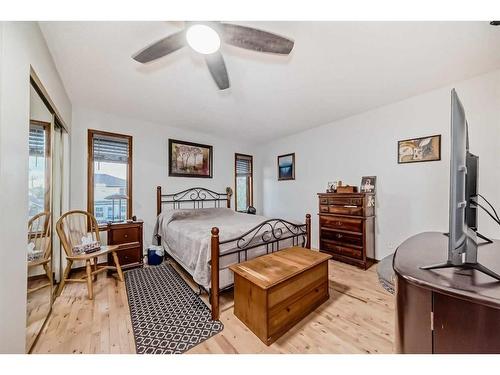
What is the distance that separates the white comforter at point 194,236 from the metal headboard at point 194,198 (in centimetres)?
41

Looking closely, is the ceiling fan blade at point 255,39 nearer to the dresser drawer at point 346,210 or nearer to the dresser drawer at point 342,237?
the dresser drawer at point 346,210

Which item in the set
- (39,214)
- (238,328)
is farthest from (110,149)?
(238,328)

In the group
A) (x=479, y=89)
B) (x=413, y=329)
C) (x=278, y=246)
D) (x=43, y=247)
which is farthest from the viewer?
(x=278, y=246)

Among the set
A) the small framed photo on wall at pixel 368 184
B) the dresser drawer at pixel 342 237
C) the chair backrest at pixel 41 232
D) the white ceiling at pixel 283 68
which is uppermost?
the white ceiling at pixel 283 68

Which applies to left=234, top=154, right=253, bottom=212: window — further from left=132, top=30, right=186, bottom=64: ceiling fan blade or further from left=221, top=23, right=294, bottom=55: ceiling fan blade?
left=221, top=23, right=294, bottom=55: ceiling fan blade

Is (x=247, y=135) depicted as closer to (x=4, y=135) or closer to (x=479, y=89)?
(x=479, y=89)

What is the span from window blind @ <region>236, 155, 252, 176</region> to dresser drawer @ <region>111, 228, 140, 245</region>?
270 centimetres

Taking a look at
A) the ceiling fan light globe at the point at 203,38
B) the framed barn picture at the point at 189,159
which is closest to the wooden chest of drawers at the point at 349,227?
the framed barn picture at the point at 189,159

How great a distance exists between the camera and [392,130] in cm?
308

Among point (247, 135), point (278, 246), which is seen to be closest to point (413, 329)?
point (278, 246)

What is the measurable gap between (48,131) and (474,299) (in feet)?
10.2

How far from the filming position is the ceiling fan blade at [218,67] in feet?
5.53

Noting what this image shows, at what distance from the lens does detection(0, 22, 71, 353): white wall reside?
1062 millimetres

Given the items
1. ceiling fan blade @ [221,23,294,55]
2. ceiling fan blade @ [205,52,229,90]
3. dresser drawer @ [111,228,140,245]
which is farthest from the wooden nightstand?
ceiling fan blade @ [221,23,294,55]
